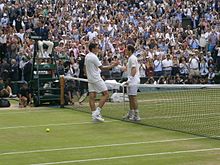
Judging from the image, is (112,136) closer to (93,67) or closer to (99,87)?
(99,87)

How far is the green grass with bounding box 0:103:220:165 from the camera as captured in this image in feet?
33.9

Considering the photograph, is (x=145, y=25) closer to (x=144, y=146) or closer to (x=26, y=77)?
(x=26, y=77)

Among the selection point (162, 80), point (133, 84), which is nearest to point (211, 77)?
point (162, 80)

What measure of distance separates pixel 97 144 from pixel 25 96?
31.3 ft

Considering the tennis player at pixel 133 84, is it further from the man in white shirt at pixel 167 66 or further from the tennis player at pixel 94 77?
the man in white shirt at pixel 167 66

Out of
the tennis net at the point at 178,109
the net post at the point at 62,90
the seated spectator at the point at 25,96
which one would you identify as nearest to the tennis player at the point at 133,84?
the tennis net at the point at 178,109

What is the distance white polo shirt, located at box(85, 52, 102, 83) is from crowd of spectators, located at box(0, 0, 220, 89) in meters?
8.85

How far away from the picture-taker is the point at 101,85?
1564cm

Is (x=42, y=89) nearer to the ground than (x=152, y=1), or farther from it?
nearer to the ground

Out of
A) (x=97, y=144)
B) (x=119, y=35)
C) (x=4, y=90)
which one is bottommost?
(x=97, y=144)

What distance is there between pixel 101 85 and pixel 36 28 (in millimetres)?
13465

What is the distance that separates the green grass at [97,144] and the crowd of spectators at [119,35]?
9.91 m

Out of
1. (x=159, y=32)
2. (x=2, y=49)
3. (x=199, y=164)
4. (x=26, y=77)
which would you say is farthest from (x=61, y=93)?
(x=159, y=32)

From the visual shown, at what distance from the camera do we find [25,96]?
21.1 m
